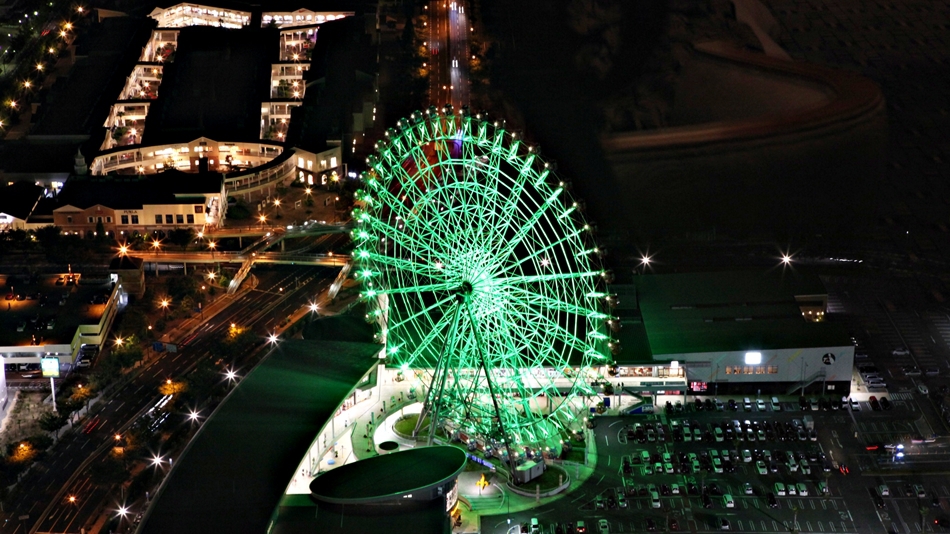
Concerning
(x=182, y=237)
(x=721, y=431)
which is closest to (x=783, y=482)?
(x=721, y=431)

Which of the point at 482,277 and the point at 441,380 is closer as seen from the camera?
the point at 482,277

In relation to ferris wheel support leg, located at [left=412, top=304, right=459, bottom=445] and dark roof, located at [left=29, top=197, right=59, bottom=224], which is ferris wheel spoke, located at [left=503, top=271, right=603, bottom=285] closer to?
ferris wheel support leg, located at [left=412, top=304, right=459, bottom=445]

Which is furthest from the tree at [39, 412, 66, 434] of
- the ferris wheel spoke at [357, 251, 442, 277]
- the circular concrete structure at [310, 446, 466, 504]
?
the ferris wheel spoke at [357, 251, 442, 277]

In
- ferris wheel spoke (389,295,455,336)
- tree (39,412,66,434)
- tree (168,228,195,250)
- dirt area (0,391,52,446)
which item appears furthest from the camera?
tree (168,228,195,250)

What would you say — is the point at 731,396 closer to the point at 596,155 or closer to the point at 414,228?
the point at 414,228

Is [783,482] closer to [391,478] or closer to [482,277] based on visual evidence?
[482,277]

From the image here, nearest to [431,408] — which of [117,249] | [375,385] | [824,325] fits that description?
[375,385]

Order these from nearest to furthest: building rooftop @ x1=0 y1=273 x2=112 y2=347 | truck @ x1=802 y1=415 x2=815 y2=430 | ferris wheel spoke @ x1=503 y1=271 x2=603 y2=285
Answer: ferris wheel spoke @ x1=503 y1=271 x2=603 y2=285 < truck @ x1=802 y1=415 x2=815 y2=430 < building rooftop @ x1=0 y1=273 x2=112 y2=347
